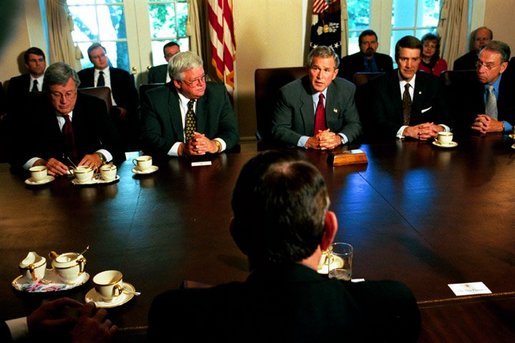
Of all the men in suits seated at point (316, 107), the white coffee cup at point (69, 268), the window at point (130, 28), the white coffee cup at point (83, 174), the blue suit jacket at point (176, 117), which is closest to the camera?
the white coffee cup at point (69, 268)

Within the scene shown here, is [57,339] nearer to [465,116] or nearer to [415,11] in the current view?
[465,116]

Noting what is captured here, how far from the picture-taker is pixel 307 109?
312 centimetres

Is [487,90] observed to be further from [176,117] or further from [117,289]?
[117,289]

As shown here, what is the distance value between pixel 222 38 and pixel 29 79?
203cm

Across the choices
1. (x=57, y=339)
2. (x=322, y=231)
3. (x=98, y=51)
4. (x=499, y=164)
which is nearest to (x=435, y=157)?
(x=499, y=164)

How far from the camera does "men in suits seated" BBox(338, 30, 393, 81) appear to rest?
5031mm

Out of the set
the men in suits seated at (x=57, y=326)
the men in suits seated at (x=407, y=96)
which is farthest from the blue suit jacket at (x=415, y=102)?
the men in suits seated at (x=57, y=326)

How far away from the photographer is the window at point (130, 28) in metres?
5.34

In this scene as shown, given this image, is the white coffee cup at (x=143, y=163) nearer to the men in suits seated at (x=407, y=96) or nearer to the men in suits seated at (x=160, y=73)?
the men in suits seated at (x=407, y=96)

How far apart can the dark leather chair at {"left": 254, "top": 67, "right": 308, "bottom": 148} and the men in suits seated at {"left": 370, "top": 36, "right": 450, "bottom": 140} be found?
0.58 meters

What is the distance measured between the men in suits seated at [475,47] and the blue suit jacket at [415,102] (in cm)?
205

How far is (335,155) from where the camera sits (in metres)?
2.29

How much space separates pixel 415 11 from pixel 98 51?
11.8ft

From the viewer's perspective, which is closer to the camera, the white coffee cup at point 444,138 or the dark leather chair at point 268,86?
the white coffee cup at point 444,138
